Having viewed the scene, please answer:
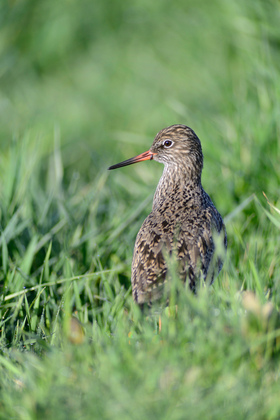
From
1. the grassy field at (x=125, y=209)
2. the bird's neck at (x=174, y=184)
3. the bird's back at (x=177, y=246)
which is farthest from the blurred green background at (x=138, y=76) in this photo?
the bird's back at (x=177, y=246)

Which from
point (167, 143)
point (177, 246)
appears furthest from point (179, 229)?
point (167, 143)

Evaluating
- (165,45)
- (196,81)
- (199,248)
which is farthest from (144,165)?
(165,45)

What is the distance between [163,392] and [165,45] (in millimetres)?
8344

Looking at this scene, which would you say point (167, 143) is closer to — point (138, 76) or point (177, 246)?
point (177, 246)

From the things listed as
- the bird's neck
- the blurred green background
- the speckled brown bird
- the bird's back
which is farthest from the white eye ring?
the blurred green background

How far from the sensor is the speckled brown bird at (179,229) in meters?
3.70

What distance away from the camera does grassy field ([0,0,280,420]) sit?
8.32 ft

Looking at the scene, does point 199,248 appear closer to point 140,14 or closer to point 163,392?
point 163,392

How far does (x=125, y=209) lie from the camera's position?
17.3 ft

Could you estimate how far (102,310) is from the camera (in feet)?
12.7

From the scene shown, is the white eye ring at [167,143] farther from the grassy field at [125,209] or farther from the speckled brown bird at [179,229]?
the grassy field at [125,209]

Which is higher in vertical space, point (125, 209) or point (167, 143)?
point (167, 143)

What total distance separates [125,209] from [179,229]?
1409 mm

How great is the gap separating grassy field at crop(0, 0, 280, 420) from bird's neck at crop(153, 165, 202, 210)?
0.27 m
